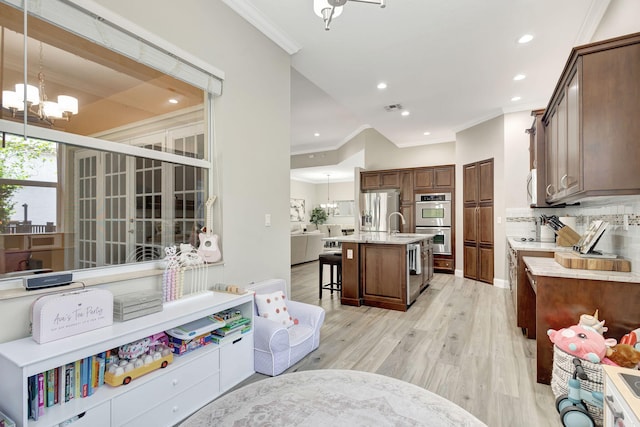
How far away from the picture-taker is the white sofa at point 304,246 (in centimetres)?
771

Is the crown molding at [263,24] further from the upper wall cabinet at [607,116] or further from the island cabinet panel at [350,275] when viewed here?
the island cabinet panel at [350,275]

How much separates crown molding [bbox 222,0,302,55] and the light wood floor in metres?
3.03

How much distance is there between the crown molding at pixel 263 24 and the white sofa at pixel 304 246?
4.99 metres

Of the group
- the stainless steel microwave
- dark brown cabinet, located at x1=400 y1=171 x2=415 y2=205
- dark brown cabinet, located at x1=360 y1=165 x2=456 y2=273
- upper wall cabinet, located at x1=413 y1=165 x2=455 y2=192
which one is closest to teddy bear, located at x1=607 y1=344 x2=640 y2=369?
dark brown cabinet, located at x1=360 y1=165 x2=456 y2=273

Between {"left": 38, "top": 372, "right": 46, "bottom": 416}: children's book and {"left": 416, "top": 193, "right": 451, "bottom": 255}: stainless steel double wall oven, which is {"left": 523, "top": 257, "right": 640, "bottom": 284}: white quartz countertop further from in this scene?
{"left": 416, "top": 193, "right": 451, "bottom": 255}: stainless steel double wall oven

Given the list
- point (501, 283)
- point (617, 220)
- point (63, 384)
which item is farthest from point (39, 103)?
point (501, 283)

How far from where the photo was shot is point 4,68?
4.85 ft

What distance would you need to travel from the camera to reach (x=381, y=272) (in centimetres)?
413

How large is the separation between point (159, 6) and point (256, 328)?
2.39 meters

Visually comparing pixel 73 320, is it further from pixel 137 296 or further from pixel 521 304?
pixel 521 304

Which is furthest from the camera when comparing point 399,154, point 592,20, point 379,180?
point 399,154

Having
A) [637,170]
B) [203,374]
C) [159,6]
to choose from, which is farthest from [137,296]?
[637,170]

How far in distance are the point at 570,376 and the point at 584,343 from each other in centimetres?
24

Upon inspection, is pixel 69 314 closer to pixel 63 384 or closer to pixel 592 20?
pixel 63 384
